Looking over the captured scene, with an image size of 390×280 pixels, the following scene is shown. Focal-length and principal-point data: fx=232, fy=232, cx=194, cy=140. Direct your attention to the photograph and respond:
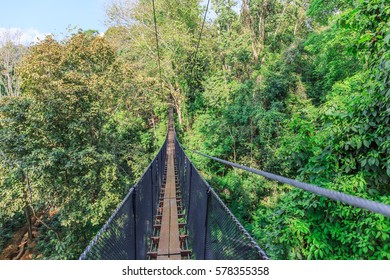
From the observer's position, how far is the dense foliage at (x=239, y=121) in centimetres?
217

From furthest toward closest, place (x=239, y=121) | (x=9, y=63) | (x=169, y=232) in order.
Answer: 1. (x=9, y=63)
2. (x=239, y=121)
3. (x=169, y=232)

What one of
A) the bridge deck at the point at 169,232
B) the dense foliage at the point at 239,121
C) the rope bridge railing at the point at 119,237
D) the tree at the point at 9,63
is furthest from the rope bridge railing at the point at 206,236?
the tree at the point at 9,63

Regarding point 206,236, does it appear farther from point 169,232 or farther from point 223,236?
point 169,232

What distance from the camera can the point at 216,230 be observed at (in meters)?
1.31

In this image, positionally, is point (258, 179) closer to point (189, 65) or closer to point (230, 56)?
point (230, 56)

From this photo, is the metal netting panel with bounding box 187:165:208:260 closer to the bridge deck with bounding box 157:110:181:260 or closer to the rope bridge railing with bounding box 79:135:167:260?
the bridge deck with bounding box 157:110:181:260

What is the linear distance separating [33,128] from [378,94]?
21.1 ft

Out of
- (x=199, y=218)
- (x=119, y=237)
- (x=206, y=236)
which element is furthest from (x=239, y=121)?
(x=119, y=237)

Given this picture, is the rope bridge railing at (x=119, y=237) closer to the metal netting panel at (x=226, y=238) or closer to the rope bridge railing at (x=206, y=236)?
the rope bridge railing at (x=206, y=236)

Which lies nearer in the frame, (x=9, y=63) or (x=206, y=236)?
(x=206, y=236)

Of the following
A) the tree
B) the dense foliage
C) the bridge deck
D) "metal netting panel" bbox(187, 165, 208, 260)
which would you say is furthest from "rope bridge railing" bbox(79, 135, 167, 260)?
the tree

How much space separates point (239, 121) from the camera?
7.39m

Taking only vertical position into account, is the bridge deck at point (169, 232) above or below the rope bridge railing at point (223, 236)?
below

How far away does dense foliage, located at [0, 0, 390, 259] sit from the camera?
2166 millimetres
